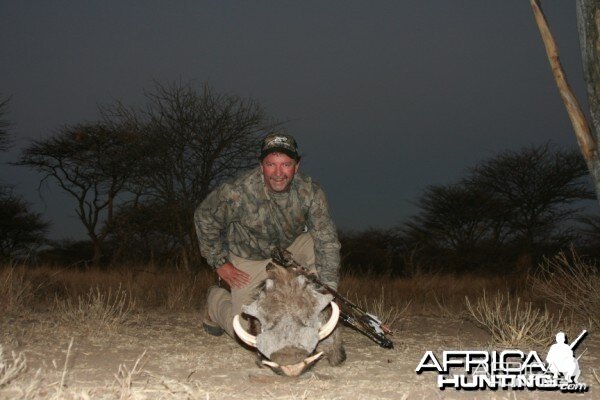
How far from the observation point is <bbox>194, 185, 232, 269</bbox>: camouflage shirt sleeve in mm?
5684

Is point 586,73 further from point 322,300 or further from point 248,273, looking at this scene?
point 248,273

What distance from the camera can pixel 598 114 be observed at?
504cm

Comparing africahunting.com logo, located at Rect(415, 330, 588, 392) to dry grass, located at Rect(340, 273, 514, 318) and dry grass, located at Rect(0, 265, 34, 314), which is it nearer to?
dry grass, located at Rect(340, 273, 514, 318)

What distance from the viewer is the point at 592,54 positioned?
197 inches

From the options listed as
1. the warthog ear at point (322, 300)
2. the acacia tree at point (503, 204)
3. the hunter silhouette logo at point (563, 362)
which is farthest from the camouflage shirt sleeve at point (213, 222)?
the acacia tree at point (503, 204)

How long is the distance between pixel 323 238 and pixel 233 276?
804 mm

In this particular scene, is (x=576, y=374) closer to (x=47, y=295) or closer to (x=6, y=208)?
(x=47, y=295)

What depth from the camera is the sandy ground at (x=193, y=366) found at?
12.1 feet

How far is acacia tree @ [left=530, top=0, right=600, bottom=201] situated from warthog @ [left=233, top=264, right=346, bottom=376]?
7.72ft

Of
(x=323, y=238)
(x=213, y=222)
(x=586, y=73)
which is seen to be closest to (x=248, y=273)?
(x=213, y=222)

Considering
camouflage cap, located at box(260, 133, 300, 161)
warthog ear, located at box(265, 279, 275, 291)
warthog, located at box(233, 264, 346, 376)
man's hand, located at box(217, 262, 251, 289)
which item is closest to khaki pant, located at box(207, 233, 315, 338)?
man's hand, located at box(217, 262, 251, 289)

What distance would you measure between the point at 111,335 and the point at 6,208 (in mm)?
18569

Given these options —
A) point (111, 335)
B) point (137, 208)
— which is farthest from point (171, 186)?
point (111, 335)

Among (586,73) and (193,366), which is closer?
(193,366)
